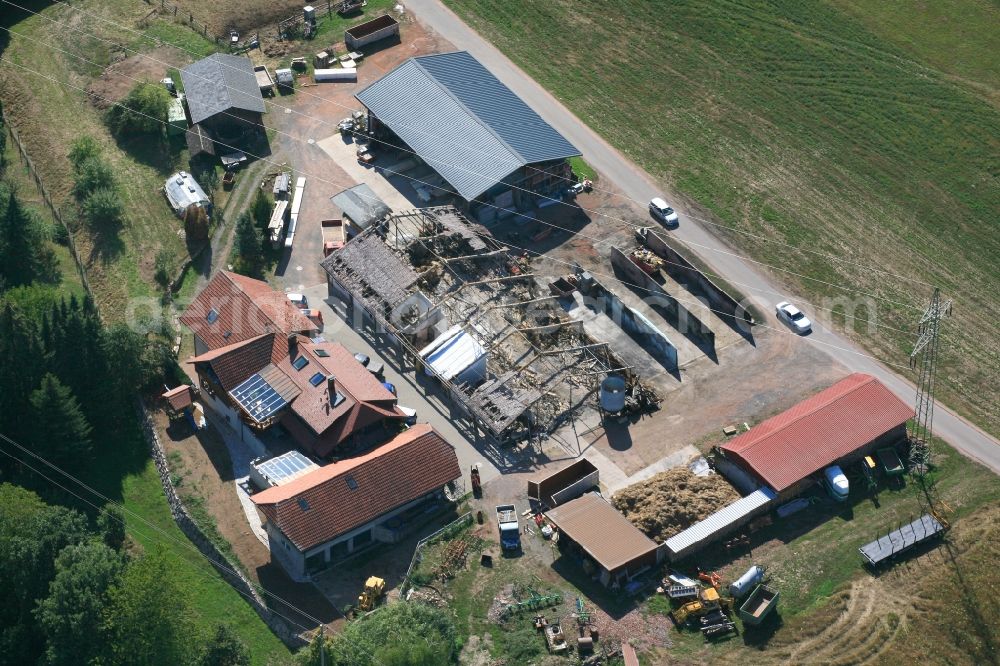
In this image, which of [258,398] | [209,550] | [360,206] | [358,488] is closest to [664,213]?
[360,206]

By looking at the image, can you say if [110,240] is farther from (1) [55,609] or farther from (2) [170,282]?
(1) [55,609]

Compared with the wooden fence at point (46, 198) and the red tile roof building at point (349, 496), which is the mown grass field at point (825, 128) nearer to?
the red tile roof building at point (349, 496)

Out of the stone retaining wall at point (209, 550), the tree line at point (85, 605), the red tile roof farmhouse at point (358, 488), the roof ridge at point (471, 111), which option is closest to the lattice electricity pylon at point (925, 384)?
the red tile roof farmhouse at point (358, 488)

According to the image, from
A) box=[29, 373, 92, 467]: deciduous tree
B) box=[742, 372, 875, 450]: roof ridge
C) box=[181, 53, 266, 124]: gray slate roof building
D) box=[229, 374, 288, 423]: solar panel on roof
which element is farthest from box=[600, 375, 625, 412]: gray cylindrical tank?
box=[181, 53, 266, 124]: gray slate roof building

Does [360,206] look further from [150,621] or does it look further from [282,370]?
[150,621]

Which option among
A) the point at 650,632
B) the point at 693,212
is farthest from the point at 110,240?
the point at 650,632

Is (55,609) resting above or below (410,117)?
below
